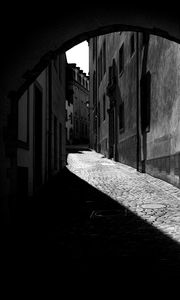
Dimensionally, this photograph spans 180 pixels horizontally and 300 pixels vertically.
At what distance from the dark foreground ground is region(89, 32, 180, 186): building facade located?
423cm

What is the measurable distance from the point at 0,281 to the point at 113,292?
106cm

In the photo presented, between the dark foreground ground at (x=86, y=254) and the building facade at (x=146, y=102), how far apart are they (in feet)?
13.9

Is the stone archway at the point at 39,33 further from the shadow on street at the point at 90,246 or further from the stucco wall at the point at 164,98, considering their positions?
the stucco wall at the point at 164,98

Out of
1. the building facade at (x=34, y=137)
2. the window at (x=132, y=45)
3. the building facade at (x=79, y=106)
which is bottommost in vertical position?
the building facade at (x=34, y=137)

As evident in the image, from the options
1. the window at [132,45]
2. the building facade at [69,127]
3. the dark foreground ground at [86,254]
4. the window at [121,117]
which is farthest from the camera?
the building facade at [69,127]

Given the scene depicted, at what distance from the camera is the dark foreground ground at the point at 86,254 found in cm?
305

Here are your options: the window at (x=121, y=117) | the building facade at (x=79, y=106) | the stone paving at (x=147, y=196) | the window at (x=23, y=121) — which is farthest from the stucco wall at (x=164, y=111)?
the building facade at (x=79, y=106)

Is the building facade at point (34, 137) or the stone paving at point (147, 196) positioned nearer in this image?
the stone paving at point (147, 196)

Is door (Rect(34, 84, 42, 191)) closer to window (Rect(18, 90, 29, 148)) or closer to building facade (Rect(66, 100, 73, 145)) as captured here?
window (Rect(18, 90, 29, 148))

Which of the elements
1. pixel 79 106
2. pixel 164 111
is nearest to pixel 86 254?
pixel 164 111

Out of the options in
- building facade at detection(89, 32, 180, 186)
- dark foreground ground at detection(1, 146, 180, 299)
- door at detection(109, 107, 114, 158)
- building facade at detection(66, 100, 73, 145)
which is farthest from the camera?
building facade at detection(66, 100, 73, 145)

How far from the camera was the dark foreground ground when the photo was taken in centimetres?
305

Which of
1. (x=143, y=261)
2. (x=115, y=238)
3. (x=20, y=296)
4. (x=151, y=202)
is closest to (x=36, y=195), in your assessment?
(x=151, y=202)

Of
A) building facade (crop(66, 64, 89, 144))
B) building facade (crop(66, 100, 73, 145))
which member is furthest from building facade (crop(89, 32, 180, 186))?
building facade (crop(66, 64, 89, 144))
